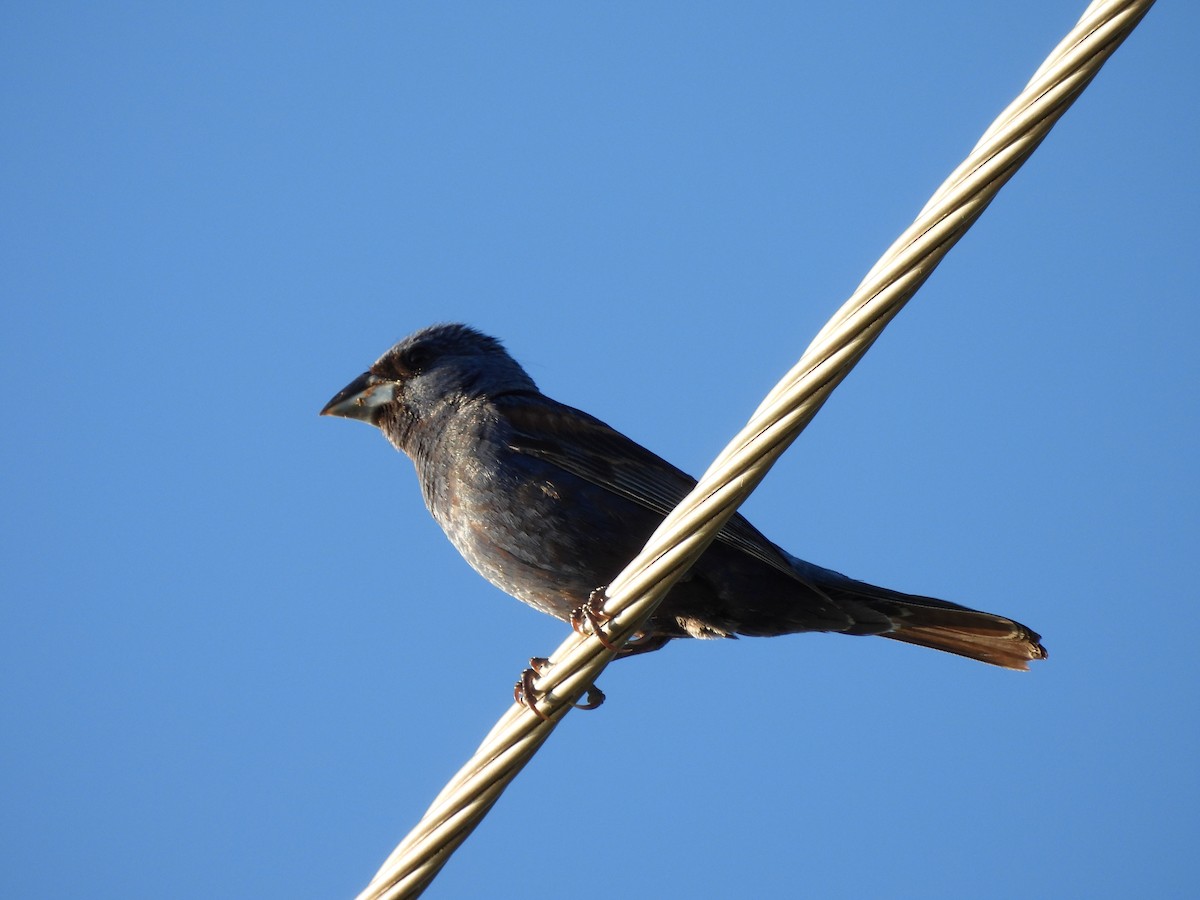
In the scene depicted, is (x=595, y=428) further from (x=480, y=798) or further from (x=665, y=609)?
(x=480, y=798)

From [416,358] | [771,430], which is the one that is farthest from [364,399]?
[771,430]

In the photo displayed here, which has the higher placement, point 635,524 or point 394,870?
point 635,524

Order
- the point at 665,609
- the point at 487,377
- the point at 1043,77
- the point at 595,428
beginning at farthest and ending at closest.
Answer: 1. the point at 487,377
2. the point at 595,428
3. the point at 665,609
4. the point at 1043,77

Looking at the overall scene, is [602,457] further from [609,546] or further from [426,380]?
[426,380]

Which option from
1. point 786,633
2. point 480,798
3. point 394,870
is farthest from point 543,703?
point 786,633

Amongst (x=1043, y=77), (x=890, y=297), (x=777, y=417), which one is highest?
(x=1043, y=77)

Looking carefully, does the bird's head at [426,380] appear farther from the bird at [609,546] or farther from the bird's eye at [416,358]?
the bird at [609,546]

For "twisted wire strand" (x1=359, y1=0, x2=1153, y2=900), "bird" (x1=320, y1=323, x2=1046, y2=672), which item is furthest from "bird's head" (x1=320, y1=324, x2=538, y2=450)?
"twisted wire strand" (x1=359, y1=0, x2=1153, y2=900)

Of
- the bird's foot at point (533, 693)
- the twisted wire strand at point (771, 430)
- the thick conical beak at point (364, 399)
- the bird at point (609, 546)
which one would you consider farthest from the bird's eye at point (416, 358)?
the twisted wire strand at point (771, 430)
